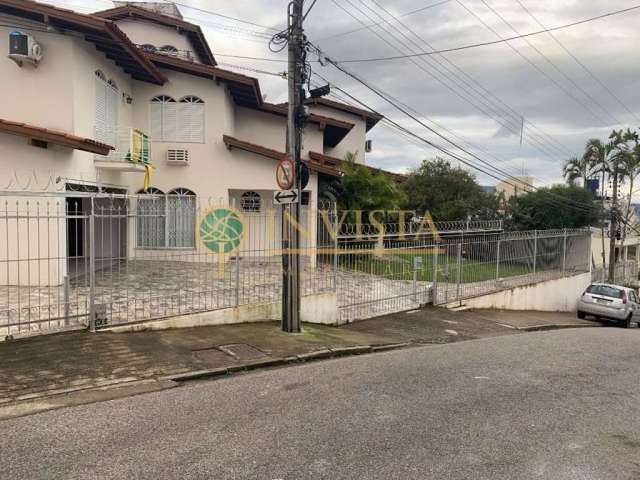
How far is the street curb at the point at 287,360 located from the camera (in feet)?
19.8

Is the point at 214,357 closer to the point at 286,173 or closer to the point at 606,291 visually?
the point at 286,173

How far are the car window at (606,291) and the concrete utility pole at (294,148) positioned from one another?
504 inches

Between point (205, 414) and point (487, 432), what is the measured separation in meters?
2.68

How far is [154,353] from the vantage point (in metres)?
6.68

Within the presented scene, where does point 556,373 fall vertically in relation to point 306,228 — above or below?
below

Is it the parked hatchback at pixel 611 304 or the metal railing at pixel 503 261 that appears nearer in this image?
the metal railing at pixel 503 261

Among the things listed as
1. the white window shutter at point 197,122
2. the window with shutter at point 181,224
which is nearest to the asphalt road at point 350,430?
the window with shutter at point 181,224

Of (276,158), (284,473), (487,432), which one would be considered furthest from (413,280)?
(284,473)

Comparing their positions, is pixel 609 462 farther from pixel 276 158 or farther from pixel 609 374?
pixel 276 158

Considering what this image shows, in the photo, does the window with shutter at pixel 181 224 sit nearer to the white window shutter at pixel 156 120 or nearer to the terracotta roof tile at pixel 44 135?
the terracotta roof tile at pixel 44 135

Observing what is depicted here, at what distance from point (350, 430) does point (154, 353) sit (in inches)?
135

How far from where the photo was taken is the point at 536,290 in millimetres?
17797

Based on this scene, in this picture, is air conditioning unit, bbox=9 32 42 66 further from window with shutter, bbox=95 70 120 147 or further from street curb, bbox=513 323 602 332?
street curb, bbox=513 323 602 332

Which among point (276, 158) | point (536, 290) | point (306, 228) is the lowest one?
point (536, 290)
